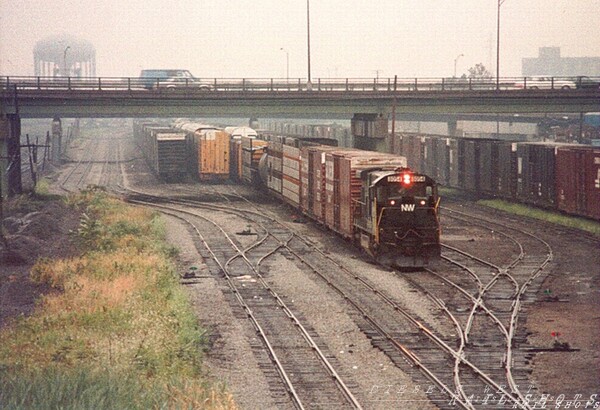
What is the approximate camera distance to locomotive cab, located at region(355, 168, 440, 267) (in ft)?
95.7

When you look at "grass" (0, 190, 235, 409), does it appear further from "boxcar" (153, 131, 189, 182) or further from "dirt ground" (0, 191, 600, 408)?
"boxcar" (153, 131, 189, 182)

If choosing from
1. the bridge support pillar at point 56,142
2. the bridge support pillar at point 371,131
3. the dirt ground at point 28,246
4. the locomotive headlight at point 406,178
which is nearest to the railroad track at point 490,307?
the locomotive headlight at point 406,178

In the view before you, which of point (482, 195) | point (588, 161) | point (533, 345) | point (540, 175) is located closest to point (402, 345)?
point (533, 345)

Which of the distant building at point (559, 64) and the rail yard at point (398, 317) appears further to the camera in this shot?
the distant building at point (559, 64)

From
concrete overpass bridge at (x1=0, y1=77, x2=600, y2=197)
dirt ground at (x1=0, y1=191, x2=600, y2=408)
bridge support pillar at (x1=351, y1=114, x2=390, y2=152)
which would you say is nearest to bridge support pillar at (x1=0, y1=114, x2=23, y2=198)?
concrete overpass bridge at (x1=0, y1=77, x2=600, y2=197)

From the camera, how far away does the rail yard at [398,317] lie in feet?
54.8

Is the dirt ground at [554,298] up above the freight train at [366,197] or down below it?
below

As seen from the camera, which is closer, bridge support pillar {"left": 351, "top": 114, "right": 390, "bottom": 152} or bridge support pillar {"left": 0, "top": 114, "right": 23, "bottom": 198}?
bridge support pillar {"left": 0, "top": 114, "right": 23, "bottom": 198}

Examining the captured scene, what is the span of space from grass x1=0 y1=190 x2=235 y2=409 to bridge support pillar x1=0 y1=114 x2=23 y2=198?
64.5 ft

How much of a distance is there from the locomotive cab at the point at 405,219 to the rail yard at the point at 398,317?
65 centimetres

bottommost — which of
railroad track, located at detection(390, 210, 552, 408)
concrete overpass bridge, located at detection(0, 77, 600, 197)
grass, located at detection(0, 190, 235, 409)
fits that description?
railroad track, located at detection(390, 210, 552, 408)

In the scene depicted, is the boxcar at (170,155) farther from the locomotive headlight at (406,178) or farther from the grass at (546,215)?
the locomotive headlight at (406,178)

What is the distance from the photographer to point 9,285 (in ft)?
92.1

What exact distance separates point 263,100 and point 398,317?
3604cm
